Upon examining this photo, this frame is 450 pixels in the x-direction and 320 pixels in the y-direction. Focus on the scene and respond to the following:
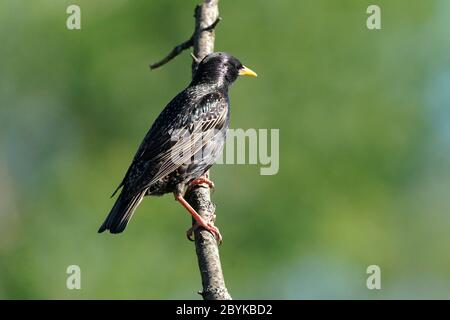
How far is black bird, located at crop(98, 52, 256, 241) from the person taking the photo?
313 inches

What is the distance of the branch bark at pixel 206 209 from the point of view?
21.5 feet

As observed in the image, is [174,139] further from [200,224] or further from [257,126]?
[257,126]

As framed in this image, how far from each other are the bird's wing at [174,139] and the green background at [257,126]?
3.41 meters

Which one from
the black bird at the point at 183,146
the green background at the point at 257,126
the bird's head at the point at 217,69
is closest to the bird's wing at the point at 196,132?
the black bird at the point at 183,146

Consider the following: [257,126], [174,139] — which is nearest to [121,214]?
[174,139]

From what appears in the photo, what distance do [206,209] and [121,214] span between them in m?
0.77

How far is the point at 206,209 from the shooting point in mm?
8016

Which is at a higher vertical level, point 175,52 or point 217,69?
point 175,52

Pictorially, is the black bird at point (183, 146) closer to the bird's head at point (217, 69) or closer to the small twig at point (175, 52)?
the bird's head at point (217, 69)

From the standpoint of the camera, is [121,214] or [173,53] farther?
[173,53]

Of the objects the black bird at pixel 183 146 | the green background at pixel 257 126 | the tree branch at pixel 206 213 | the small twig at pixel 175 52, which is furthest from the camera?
the green background at pixel 257 126

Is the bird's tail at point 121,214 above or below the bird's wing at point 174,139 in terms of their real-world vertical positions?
below

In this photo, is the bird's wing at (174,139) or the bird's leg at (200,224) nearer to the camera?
the bird's leg at (200,224)

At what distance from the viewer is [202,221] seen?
765cm
